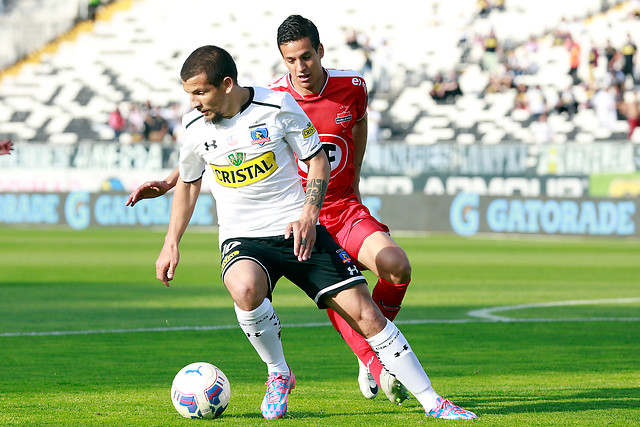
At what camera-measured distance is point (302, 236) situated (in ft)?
18.4

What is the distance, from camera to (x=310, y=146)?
586cm

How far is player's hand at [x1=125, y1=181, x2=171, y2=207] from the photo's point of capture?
6.12 metres

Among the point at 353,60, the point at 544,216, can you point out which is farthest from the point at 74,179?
the point at 544,216

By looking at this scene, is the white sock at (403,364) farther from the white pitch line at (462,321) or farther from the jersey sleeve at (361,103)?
the white pitch line at (462,321)

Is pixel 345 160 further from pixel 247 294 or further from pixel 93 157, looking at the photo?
pixel 93 157

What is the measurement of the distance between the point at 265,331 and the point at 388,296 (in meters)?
→ 1.22

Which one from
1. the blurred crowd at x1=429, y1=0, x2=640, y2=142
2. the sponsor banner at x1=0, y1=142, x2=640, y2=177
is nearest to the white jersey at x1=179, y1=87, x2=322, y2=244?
the sponsor banner at x1=0, y1=142, x2=640, y2=177

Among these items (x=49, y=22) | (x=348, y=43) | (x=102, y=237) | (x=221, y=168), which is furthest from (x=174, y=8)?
(x=221, y=168)

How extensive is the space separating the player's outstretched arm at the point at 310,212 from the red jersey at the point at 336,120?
110 centimetres

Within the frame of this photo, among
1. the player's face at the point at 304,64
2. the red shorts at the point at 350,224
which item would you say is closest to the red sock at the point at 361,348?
the red shorts at the point at 350,224

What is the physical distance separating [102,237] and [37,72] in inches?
753

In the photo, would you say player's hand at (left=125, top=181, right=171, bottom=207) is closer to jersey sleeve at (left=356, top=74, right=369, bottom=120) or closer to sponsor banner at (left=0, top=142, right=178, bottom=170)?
jersey sleeve at (left=356, top=74, right=369, bottom=120)

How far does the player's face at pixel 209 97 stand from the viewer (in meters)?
5.60

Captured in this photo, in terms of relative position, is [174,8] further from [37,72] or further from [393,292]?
[393,292]
